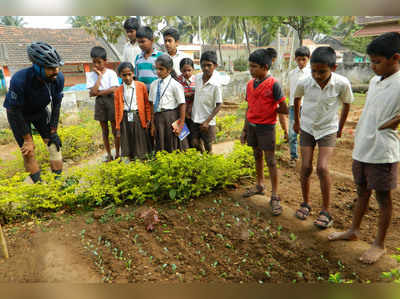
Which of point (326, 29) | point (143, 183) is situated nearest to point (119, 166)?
point (143, 183)

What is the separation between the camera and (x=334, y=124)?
2387 mm

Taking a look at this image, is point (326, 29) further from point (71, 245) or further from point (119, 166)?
point (71, 245)

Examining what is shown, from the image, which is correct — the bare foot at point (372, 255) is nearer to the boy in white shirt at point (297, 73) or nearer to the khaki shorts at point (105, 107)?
the boy in white shirt at point (297, 73)

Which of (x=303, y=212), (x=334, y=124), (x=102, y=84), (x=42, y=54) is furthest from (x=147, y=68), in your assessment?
(x=303, y=212)

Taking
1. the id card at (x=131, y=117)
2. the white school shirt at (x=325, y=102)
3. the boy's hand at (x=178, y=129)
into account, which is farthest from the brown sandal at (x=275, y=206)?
the id card at (x=131, y=117)

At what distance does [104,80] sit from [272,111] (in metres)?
2.59

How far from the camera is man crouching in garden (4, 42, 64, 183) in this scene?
105 inches

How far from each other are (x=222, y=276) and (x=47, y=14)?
83.9 inches

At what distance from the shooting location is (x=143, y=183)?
3.17 metres

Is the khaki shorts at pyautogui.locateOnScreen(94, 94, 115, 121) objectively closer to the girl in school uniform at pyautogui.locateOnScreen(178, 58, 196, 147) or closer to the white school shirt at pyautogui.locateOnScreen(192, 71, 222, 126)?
the girl in school uniform at pyautogui.locateOnScreen(178, 58, 196, 147)

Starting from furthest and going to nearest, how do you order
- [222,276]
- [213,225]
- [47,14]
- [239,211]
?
[239,211]
[213,225]
[222,276]
[47,14]

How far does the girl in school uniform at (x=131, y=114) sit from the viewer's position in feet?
11.2

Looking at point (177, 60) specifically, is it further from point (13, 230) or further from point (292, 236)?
point (13, 230)

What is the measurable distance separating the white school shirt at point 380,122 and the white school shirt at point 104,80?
3348 millimetres
